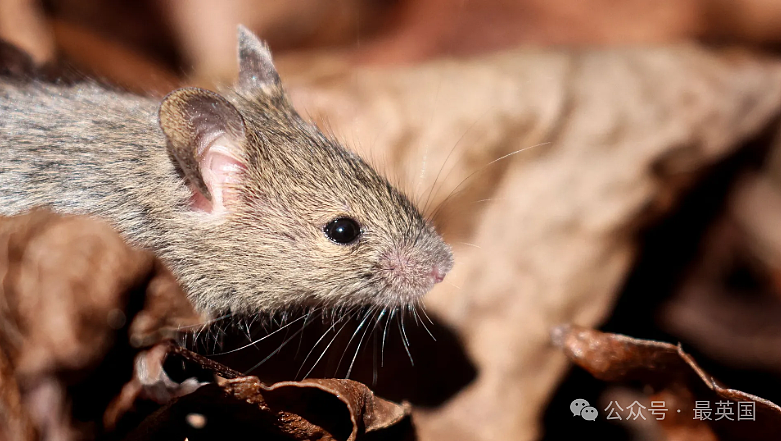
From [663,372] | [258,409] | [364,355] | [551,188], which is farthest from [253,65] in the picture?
[663,372]

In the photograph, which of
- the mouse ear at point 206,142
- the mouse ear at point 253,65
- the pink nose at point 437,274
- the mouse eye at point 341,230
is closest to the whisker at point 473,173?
the pink nose at point 437,274

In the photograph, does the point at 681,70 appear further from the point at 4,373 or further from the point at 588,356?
the point at 4,373

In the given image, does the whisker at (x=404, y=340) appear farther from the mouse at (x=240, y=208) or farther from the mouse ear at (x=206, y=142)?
the mouse ear at (x=206, y=142)

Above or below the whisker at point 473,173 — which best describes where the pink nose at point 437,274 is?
below

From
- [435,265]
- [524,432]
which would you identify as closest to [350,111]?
[435,265]

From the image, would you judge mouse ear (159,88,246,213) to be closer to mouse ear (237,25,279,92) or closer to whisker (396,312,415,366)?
mouse ear (237,25,279,92)

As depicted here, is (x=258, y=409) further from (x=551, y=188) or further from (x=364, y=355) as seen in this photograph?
(x=551, y=188)
